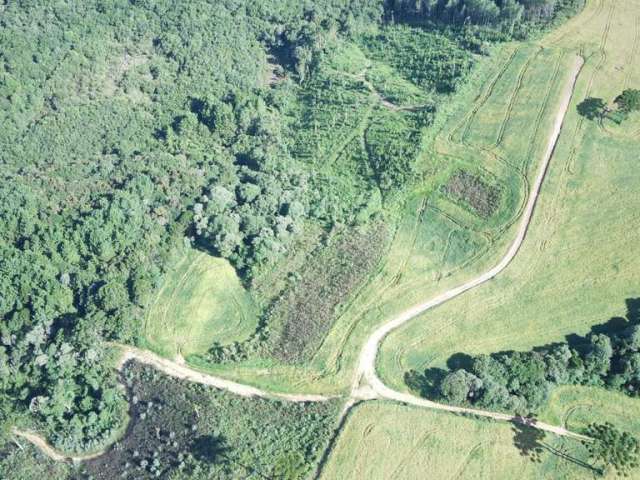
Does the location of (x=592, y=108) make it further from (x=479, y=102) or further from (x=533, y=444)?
(x=533, y=444)

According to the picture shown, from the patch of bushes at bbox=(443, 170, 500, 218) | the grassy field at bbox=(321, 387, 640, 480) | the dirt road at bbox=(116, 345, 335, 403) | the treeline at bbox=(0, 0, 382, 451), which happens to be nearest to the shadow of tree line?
the grassy field at bbox=(321, 387, 640, 480)

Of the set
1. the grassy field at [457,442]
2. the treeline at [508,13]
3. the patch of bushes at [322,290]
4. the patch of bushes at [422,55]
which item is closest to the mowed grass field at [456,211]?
the patch of bushes at [322,290]

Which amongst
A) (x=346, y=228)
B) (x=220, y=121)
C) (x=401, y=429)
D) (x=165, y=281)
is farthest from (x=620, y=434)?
(x=220, y=121)

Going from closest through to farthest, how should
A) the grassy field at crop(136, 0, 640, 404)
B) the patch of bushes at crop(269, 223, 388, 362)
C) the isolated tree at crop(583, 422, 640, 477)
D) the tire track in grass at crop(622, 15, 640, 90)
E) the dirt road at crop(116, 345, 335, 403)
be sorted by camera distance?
the isolated tree at crop(583, 422, 640, 477), the dirt road at crop(116, 345, 335, 403), the grassy field at crop(136, 0, 640, 404), the patch of bushes at crop(269, 223, 388, 362), the tire track in grass at crop(622, 15, 640, 90)

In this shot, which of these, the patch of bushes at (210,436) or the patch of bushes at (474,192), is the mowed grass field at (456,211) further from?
the patch of bushes at (210,436)

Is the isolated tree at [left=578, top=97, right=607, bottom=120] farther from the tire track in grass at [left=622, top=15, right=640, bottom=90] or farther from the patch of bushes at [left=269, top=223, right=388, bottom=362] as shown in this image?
the patch of bushes at [left=269, top=223, right=388, bottom=362]

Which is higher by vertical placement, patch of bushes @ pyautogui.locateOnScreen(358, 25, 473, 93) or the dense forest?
patch of bushes @ pyautogui.locateOnScreen(358, 25, 473, 93)

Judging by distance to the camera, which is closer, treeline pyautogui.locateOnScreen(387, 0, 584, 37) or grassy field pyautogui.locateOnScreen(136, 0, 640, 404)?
grassy field pyautogui.locateOnScreen(136, 0, 640, 404)

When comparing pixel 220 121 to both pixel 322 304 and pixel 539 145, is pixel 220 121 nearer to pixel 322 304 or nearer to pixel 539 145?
pixel 322 304
